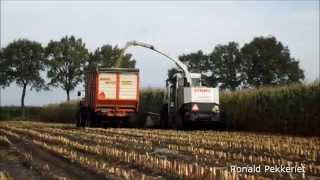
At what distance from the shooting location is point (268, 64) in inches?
2719

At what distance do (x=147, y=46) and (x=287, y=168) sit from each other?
27899 millimetres

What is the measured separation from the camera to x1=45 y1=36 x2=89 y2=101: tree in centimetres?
7375

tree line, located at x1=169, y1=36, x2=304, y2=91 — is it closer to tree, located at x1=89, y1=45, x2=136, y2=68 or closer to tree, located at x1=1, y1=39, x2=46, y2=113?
tree, located at x1=89, y1=45, x2=136, y2=68

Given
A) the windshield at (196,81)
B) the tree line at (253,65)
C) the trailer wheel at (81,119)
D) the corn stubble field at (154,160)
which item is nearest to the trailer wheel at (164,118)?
the windshield at (196,81)

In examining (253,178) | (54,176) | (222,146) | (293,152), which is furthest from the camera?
(222,146)

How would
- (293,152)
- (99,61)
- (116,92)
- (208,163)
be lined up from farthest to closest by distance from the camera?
(99,61) < (116,92) < (293,152) < (208,163)

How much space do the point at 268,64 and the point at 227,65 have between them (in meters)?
7.56

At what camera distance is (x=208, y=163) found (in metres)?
12.7

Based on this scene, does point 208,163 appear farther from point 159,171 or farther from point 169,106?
point 169,106

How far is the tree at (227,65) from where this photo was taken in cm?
7376

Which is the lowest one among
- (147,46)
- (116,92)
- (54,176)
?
(54,176)

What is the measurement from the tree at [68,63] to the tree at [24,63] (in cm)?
270

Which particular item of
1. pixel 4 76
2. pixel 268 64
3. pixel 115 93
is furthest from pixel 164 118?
pixel 4 76

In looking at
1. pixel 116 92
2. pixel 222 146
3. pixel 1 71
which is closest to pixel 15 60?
pixel 1 71
